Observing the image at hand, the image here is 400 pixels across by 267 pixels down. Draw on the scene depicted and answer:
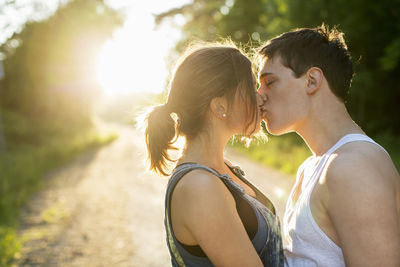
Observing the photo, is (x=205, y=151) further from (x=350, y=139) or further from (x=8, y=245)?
(x=8, y=245)

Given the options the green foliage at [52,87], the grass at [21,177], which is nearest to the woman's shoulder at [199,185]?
the grass at [21,177]

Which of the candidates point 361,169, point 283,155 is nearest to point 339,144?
point 361,169

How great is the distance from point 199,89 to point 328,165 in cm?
75

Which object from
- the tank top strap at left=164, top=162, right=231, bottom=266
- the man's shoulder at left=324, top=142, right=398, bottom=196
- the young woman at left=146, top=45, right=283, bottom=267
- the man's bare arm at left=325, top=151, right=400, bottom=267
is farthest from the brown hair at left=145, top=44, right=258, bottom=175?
the man's bare arm at left=325, top=151, right=400, bottom=267

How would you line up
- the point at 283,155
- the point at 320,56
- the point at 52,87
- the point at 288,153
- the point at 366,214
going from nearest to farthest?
the point at 366,214 → the point at 320,56 → the point at 283,155 → the point at 288,153 → the point at 52,87

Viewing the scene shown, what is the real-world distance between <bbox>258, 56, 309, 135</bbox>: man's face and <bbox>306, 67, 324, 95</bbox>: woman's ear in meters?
0.03

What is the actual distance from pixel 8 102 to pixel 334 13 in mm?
15957

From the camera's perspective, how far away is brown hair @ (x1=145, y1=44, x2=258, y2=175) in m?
1.91

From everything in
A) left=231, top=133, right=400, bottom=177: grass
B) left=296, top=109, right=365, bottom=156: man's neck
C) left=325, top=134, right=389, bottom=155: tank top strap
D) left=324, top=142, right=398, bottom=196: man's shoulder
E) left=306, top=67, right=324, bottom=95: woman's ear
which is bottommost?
left=231, top=133, right=400, bottom=177: grass

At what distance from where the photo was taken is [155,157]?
2.18 meters

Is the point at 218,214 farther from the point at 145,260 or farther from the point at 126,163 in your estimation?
the point at 126,163

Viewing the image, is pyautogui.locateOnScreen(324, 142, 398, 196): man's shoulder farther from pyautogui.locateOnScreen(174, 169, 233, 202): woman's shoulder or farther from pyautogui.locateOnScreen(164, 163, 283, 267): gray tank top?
pyautogui.locateOnScreen(174, 169, 233, 202): woman's shoulder

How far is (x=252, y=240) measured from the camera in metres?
1.87

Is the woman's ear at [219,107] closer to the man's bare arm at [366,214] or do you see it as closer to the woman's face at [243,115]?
the woman's face at [243,115]
